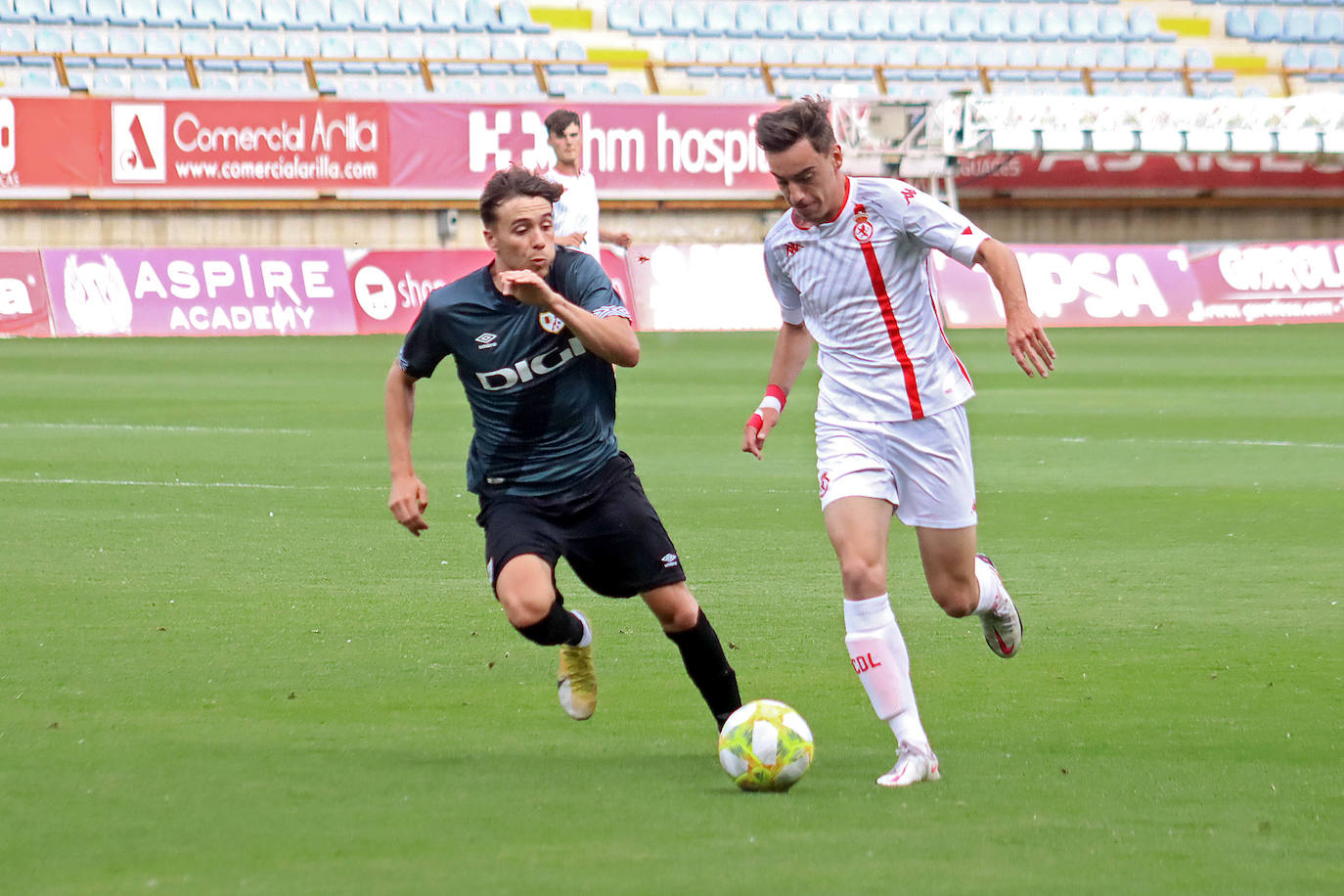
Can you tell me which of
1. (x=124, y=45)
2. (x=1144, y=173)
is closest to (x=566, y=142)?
(x=124, y=45)

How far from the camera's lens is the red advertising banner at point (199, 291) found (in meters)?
24.6

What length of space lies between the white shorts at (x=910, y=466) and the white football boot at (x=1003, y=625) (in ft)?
2.13

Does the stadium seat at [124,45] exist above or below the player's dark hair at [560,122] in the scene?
above

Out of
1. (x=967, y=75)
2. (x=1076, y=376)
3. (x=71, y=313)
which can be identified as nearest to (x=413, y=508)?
(x=1076, y=376)

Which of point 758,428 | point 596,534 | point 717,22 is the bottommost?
point 596,534

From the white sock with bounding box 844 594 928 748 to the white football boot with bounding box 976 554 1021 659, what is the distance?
0.93 meters

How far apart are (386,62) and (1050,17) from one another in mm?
13034

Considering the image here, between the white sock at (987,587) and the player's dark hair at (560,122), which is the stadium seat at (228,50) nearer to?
the player's dark hair at (560,122)

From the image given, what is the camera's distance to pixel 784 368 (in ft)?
18.9

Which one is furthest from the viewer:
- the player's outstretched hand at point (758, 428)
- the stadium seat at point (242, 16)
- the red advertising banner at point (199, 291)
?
the stadium seat at point (242, 16)

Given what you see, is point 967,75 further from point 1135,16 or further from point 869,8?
point 1135,16

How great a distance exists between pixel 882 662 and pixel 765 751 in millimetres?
473

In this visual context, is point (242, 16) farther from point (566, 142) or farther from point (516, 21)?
point (566, 142)

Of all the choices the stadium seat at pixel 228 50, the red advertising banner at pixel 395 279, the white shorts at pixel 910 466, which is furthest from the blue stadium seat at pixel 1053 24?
the white shorts at pixel 910 466
